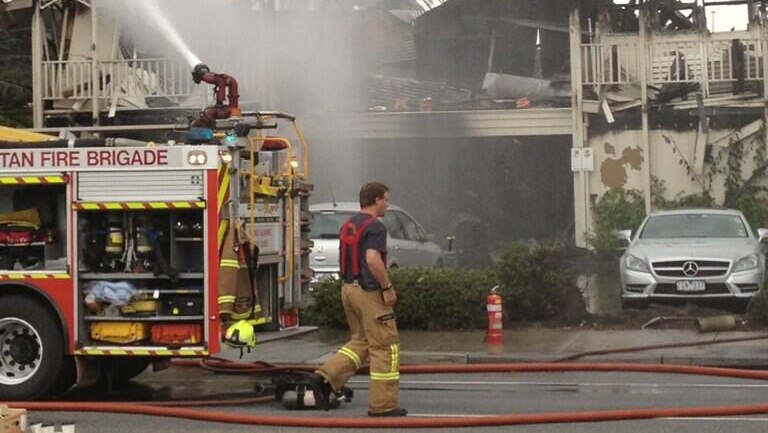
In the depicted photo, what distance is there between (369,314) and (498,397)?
1752 millimetres

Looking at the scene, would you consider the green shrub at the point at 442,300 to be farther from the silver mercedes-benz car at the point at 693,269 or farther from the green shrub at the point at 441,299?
the silver mercedes-benz car at the point at 693,269

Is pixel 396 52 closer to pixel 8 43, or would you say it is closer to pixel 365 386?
pixel 8 43

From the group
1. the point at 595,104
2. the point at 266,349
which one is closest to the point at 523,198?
the point at 595,104

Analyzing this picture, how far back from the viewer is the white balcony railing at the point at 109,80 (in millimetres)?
24359

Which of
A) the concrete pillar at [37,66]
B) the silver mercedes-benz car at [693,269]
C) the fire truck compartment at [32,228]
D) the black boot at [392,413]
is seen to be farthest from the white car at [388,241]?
the black boot at [392,413]

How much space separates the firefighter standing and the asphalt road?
0.36m

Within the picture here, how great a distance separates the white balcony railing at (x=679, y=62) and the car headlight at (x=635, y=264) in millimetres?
8022

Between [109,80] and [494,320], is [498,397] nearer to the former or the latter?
[494,320]

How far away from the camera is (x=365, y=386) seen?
12148 mm

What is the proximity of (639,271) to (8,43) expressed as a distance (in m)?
14.8

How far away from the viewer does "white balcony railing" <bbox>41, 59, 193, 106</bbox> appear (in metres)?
24.4

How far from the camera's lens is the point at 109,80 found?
24.4 metres

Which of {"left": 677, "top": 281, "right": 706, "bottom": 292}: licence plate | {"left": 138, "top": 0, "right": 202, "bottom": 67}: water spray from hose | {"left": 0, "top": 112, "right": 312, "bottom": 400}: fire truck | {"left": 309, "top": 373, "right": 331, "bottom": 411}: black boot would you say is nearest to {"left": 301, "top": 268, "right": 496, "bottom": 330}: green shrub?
{"left": 677, "top": 281, "right": 706, "bottom": 292}: licence plate

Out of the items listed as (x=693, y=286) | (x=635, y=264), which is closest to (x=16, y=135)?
(x=635, y=264)
